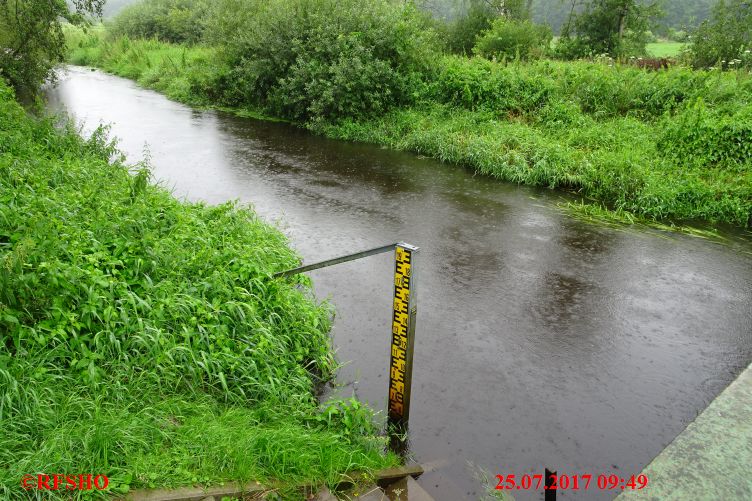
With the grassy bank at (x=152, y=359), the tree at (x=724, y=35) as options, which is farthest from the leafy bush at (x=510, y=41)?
the grassy bank at (x=152, y=359)

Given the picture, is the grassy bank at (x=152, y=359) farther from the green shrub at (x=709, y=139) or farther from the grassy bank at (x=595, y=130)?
the green shrub at (x=709, y=139)

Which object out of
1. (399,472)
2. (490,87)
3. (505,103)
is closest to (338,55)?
(490,87)

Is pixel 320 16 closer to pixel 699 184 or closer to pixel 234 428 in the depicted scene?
pixel 699 184

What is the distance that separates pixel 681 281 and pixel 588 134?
559 centimetres

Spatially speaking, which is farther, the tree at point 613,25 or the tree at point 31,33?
the tree at point 613,25

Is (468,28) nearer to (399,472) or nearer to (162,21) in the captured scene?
(399,472)

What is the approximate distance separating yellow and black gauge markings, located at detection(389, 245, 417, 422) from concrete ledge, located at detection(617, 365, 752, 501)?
1.50 metres

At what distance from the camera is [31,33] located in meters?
11.9

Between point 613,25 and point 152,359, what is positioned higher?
point 613,25

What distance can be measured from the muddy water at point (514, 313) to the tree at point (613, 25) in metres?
12.6

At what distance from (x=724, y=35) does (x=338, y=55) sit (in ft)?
42.3

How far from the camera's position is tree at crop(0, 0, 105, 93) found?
11539mm

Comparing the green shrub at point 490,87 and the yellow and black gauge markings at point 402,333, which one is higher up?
the green shrub at point 490,87

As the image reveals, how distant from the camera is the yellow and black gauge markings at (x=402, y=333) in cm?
354
